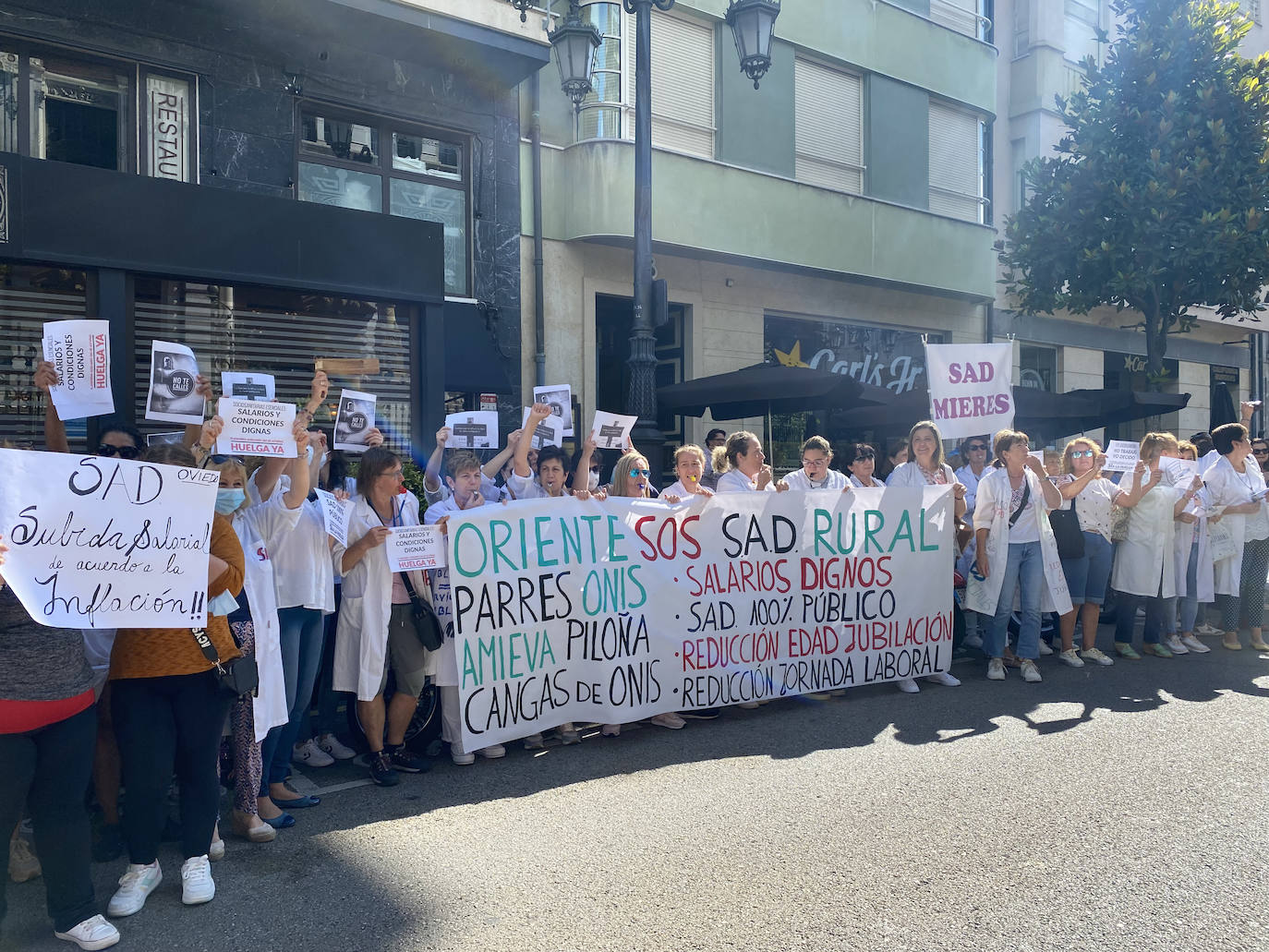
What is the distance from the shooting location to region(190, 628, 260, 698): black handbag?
13.0ft

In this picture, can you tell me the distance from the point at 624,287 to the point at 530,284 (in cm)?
156

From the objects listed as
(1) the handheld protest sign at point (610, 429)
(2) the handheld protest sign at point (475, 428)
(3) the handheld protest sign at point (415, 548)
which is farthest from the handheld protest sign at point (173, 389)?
(1) the handheld protest sign at point (610, 429)

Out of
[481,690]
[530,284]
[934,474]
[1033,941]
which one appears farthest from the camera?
[530,284]

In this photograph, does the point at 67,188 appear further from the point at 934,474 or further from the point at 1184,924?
the point at 1184,924


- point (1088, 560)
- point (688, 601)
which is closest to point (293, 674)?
point (688, 601)

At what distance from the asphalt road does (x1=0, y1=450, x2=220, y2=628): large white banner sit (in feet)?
3.95

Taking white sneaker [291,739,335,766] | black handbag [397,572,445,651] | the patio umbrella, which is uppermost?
the patio umbrella

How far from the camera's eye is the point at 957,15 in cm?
1898

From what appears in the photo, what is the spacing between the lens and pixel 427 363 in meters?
8.78

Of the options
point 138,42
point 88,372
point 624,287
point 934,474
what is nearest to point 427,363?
point 88,372

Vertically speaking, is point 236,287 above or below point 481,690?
above

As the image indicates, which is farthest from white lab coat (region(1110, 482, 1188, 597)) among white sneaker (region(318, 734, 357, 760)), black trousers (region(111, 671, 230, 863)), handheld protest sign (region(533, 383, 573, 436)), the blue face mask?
black trousers (region(111, 671, 230, 863))

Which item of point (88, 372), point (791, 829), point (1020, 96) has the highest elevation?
point (1020, 96)

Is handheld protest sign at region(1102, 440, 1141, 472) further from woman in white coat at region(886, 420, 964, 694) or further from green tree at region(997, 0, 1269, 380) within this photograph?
green tree at region(997, 0, 1269, 380)
